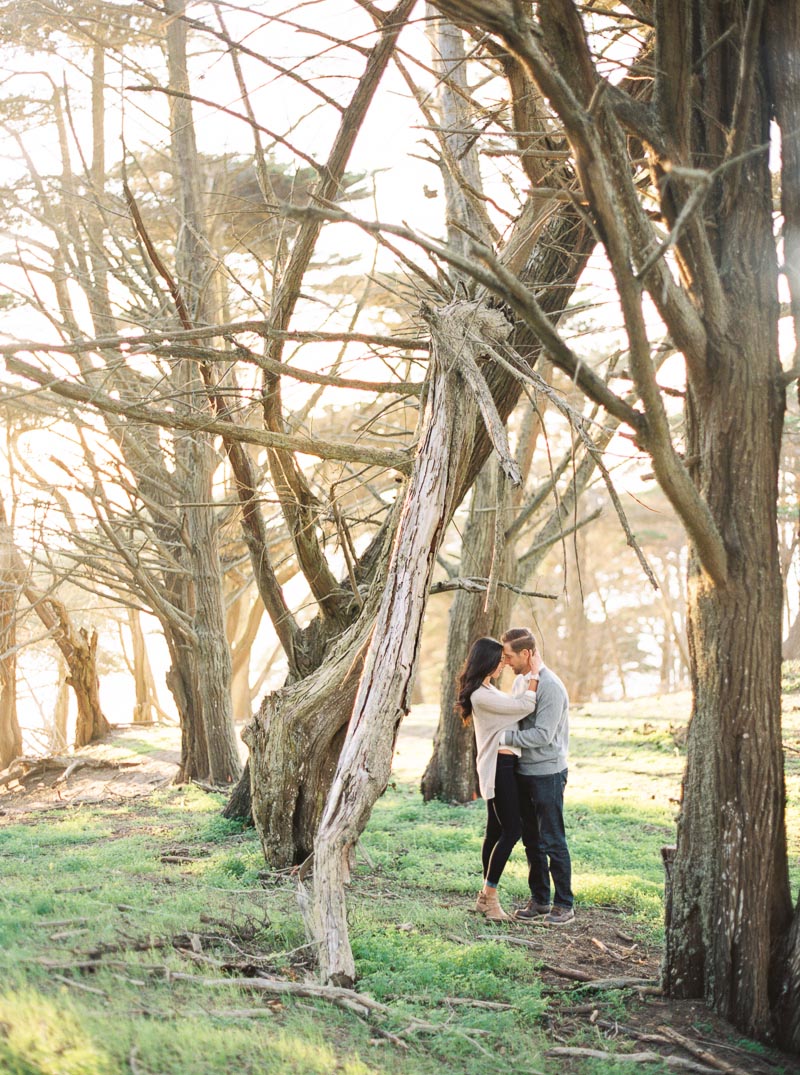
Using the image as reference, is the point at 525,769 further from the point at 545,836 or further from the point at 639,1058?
the point at 639,1058

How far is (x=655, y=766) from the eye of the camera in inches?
525

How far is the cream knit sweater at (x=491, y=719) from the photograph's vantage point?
6.11 meters

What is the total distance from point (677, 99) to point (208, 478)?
27.1ft

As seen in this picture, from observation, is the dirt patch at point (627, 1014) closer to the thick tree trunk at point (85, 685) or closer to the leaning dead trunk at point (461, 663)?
the leaning dead trunk at point (461, 663)

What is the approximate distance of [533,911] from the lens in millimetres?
6102

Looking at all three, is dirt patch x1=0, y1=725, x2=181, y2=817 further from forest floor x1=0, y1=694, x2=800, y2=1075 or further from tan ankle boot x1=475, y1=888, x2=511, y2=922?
tan ankle boot x1=475, y1=888, x2=511, y2=922

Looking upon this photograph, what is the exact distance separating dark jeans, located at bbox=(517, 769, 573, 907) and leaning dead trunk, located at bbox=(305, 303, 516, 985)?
2.08 meters

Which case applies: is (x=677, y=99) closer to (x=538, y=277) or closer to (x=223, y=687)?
(x=538, y=277)

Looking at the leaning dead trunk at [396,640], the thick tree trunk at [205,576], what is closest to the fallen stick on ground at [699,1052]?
the leaning dead trunk at [396,640]

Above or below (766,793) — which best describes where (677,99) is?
above

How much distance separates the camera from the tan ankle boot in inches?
231

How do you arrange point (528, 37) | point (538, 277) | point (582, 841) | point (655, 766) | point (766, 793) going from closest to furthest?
point (528, 37)
point (766, 793)
point (538, 277)
point (582, 841)
point (655, 766)

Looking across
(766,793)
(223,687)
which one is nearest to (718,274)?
(766,793)

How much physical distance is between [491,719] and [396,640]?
2.09 metres
